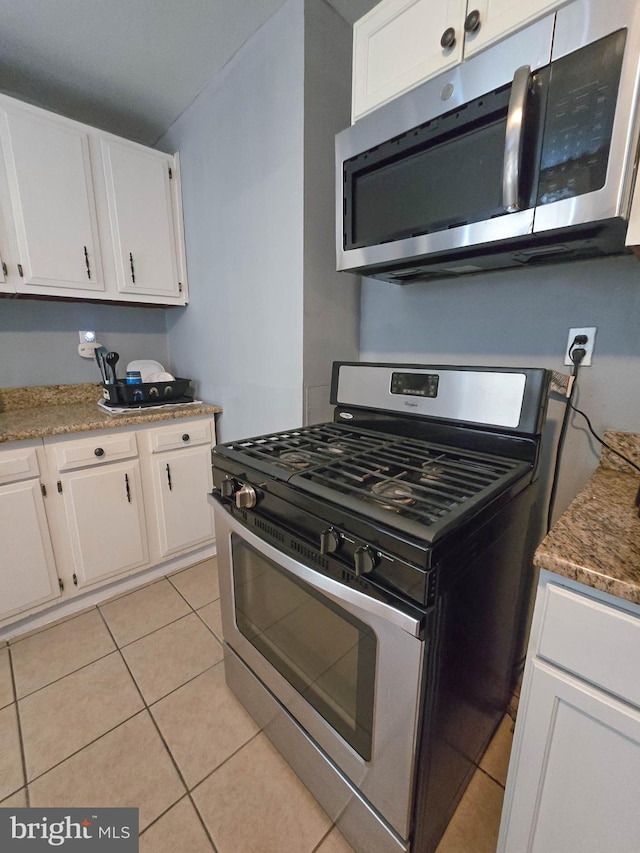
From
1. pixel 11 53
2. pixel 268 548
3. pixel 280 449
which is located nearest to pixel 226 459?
pixel 280 449

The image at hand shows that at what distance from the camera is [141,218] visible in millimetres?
1959

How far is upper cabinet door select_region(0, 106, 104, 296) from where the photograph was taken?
62.6 inches

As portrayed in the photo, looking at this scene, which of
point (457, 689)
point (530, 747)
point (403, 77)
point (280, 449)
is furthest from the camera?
point (280, 449)

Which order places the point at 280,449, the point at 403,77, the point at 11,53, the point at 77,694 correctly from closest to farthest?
the point at 403,77 < the point at 280,449 < the point at 77,694 < the point at 11,53

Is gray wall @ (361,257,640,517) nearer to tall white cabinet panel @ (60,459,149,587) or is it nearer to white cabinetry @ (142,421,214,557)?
white cabinetry @ (142,421,214,557)

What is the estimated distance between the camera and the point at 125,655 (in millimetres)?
Result: 1494

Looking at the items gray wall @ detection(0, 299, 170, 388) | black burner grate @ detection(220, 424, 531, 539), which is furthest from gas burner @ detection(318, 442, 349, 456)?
gray wall @ detection(0, 299, 170, 388)

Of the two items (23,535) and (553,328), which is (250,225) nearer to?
(553,328)

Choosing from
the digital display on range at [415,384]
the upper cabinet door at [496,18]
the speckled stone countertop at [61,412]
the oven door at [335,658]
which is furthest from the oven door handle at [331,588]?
the upper cabinet door at [496,18]

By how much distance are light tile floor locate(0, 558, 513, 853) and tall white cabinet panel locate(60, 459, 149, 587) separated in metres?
0.29

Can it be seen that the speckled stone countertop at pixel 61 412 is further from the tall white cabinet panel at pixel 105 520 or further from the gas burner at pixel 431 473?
the gas burner at pixel 431 473

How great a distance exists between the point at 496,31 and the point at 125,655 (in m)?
2.26

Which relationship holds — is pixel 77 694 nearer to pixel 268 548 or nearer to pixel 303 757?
pixel 303 757

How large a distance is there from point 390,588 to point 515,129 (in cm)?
91
